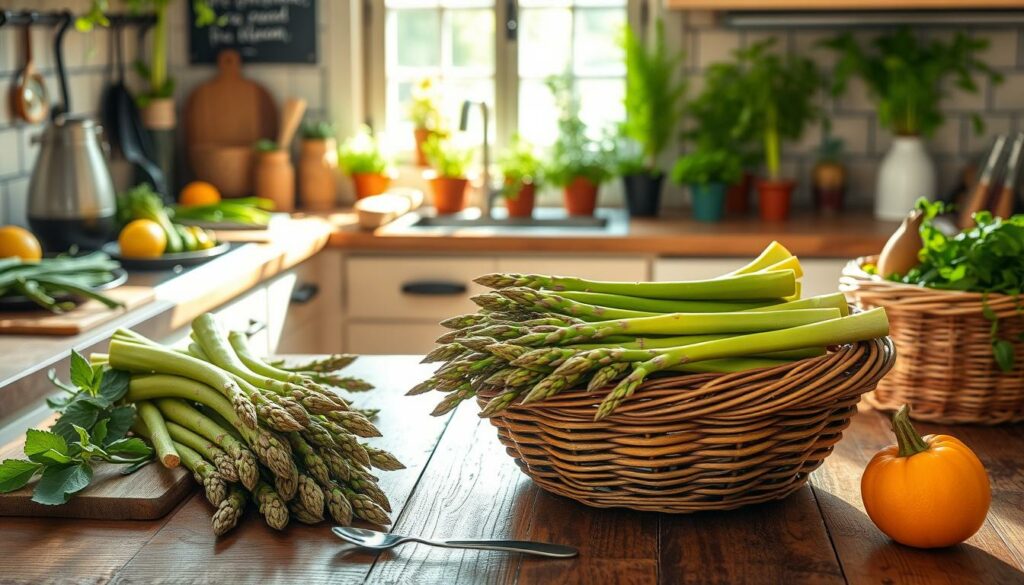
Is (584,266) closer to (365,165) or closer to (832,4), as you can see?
(365,165)

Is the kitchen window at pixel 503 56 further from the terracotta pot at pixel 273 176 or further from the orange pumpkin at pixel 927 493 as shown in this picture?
the orange pumpkin at pixel 927 493

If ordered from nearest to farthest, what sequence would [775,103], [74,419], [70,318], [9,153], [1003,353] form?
[74,419], [1003,353], [70,318], [9,153], [775,103]

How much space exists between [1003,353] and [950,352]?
0.06m

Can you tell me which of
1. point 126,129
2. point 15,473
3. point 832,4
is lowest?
point 15,473

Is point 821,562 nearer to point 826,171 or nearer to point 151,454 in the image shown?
point 151,454

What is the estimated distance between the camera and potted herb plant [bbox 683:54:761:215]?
3.89 meters

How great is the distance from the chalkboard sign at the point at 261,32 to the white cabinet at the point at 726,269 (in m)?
1.48

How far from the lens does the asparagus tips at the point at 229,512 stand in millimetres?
1252

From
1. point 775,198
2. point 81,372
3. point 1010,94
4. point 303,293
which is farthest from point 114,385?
point 1010,94

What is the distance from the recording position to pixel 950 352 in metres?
1.63

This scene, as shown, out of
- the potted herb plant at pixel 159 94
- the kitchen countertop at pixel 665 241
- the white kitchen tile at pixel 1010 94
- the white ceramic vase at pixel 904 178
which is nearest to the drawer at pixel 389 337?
the kitchen countertop at pixel 665 241

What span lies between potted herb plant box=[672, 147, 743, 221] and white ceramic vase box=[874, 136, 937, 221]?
0.47 metres

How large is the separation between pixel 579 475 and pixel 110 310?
1.43 metres

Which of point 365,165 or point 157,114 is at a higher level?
point 157,114
